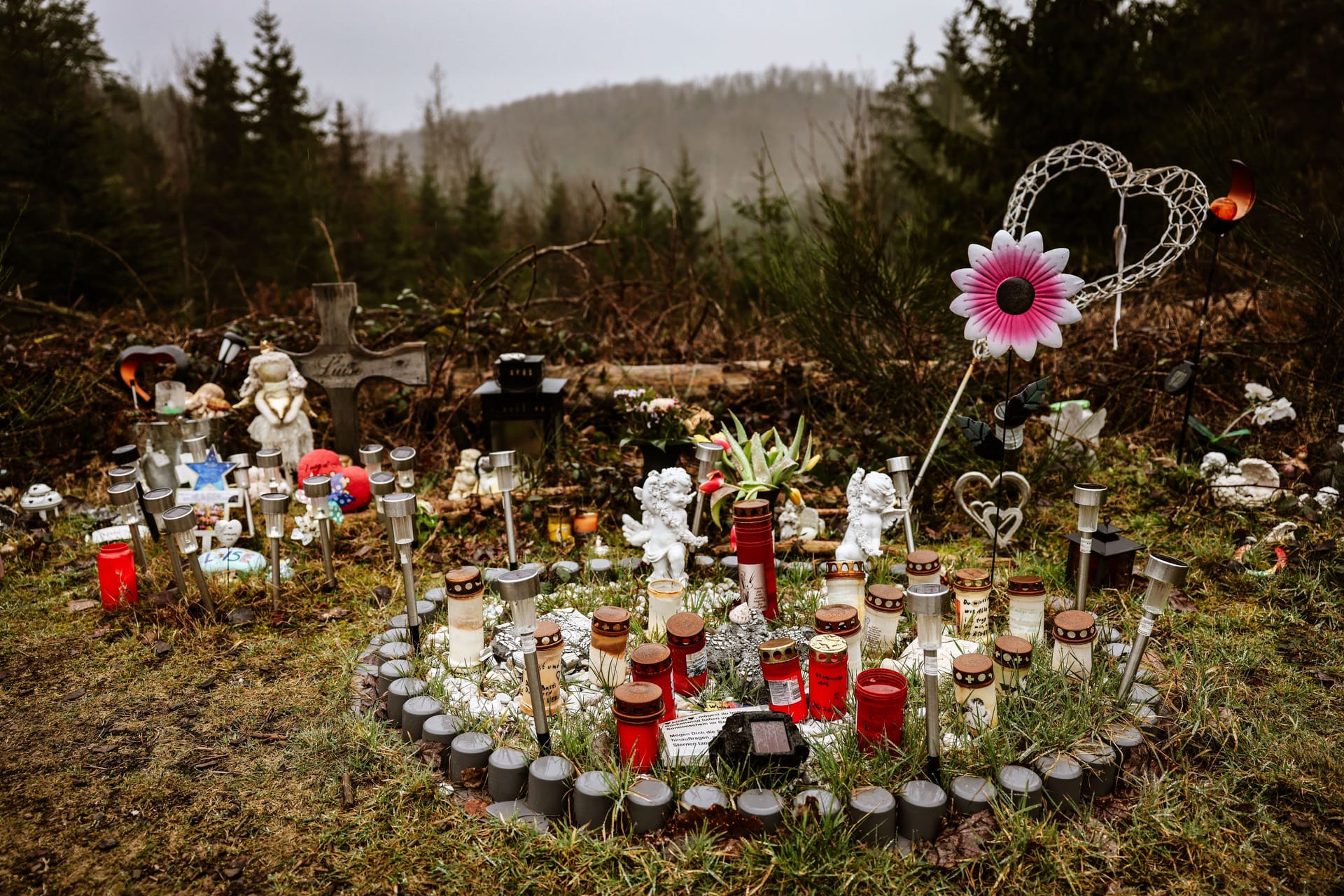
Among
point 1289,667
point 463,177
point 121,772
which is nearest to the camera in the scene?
point 121,772

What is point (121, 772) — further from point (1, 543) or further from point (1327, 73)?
point (1327, 73)

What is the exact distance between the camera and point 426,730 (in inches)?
94.6

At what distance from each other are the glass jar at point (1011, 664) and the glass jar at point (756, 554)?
34.2 inches

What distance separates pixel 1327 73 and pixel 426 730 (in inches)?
518

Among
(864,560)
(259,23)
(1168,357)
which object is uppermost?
(259,23)

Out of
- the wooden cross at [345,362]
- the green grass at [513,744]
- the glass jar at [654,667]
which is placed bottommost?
the green grass at [513,744]

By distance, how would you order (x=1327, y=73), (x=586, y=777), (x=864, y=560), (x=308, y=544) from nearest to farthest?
(x=586, y=777) < (x=864, y=560) < (x=308, y=544) < (x=1327, y=73)

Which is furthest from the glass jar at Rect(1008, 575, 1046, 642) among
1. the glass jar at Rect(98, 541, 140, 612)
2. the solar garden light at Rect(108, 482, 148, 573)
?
the glass jar at Rect(98, 541, 140, 612)

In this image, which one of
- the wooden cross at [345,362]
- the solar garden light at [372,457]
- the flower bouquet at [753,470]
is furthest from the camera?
the wooden cross at [345,362]

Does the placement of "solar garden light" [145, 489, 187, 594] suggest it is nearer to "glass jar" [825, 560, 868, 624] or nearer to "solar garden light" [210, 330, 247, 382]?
"solar garden light" [210, 330, 247, 382]

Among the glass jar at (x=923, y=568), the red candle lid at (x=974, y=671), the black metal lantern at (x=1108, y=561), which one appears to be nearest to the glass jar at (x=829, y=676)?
the red candle lid at (x=974, y=671)

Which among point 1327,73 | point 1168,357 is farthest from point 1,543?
point 1327,73

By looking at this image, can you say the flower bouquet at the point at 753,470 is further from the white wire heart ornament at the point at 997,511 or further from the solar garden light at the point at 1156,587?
the solar garden light at the point at 1156,587

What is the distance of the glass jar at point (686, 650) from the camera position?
8.30 feet
